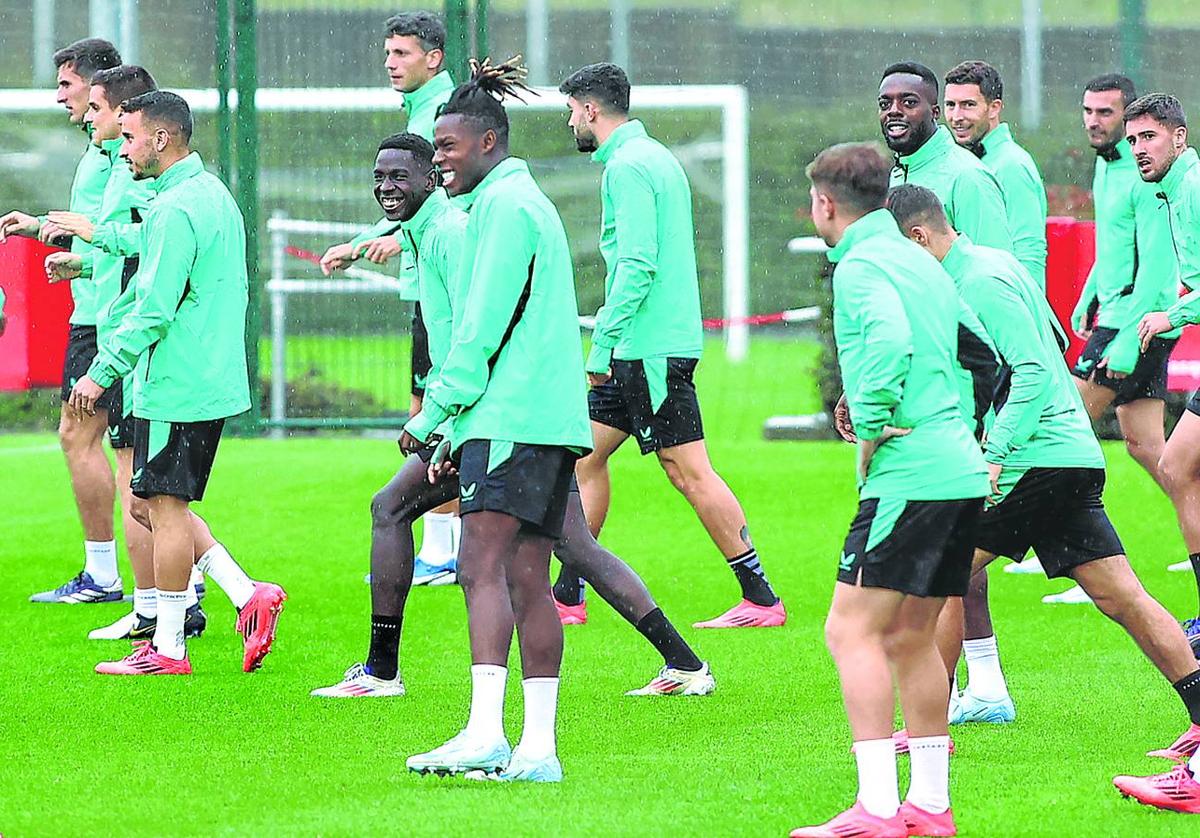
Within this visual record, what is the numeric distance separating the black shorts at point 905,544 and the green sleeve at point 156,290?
9.73 ft

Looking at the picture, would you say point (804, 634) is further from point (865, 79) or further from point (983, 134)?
point (865, 79)

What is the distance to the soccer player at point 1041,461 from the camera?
549 centimetres

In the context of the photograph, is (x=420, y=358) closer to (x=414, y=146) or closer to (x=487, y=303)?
(x=414, y=146)

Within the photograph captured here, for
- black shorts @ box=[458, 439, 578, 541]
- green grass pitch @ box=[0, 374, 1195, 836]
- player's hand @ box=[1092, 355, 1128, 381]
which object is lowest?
green grass pitch @ box=[0, 374, 1195, 836]

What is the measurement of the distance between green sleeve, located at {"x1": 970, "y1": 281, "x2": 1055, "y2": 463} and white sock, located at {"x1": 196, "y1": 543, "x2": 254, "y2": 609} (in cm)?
294

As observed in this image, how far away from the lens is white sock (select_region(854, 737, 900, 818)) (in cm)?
484

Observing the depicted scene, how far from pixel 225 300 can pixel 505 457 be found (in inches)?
81.6

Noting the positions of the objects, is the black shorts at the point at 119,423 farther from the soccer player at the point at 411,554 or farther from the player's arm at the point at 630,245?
the player's arm at the point at 630,245

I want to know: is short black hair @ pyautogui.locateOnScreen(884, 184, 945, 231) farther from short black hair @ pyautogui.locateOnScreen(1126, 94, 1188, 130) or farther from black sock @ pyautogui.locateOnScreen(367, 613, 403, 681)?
short black hair @ pyautogui.locateOnScreen(1126, 94, 1188, 130)

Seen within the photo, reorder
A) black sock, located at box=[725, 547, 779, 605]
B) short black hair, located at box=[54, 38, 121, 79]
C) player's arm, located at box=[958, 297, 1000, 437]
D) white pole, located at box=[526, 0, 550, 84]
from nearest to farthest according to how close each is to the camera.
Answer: player's arm, located at box=[958, 297, 1000, 437]
black sock, located at box=[725, 547, 779, 605]
short black hair, located at box=[54, 38, 121, 79]
white pole, located at box=[526, 0, 550, 84]

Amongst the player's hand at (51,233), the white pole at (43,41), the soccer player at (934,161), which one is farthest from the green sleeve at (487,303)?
the white pole at (43,41)

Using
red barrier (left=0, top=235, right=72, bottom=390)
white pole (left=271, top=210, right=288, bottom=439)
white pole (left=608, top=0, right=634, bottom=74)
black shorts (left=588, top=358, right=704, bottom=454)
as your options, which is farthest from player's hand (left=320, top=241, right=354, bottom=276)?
white pole (left=608, top=0, right=634, bottom=74)

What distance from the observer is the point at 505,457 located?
5.46 m

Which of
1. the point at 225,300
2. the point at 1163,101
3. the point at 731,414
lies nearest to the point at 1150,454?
the point at 1163,101
